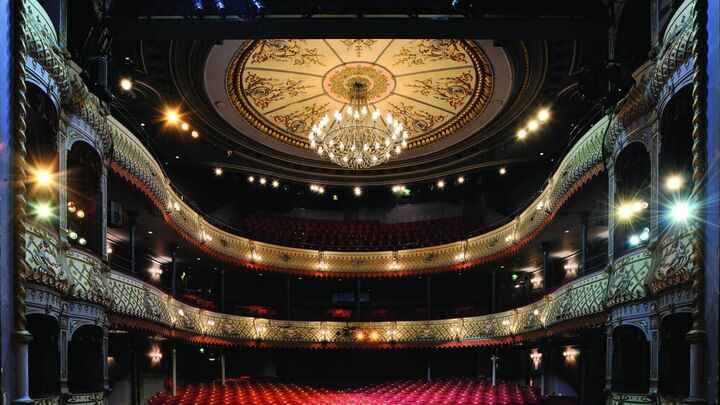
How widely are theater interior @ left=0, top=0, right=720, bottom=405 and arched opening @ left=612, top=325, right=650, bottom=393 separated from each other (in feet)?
0.19

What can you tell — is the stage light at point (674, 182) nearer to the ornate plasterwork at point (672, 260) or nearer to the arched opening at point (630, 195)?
the ornate plasterwork at point (672, 260)

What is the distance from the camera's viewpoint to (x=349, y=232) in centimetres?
2375

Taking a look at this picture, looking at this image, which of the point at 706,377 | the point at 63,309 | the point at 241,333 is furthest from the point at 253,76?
the point at 706,377

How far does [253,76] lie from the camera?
1407 centimetres

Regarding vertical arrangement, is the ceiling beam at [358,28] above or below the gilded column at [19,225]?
above

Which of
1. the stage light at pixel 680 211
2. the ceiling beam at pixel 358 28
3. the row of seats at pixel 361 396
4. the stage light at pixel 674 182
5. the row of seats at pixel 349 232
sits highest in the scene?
the ceiling beam at pixel 358 28

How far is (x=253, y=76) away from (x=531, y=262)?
39.2ft

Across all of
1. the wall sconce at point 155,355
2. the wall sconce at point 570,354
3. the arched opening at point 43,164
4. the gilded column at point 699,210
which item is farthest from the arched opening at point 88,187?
the wall sconce at point 570,354

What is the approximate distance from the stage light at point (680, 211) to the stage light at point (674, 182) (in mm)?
351

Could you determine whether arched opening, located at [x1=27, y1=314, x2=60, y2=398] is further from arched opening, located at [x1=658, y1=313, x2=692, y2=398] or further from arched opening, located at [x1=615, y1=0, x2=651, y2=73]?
arched opening, located at [x1=615, y1=0, x2=651, y2=73]

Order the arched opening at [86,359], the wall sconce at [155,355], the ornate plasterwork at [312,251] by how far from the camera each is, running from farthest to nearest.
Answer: the wall sconce at [155,355], the arched opening at [86,359], the ornate plasterwork at [312,251]

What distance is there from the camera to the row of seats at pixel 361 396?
14062 millimetres

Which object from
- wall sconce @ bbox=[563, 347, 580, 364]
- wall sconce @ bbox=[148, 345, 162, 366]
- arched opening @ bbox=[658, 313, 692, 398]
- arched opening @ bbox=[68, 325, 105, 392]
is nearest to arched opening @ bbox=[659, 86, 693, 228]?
arched opening @ bbox=[658, 313, 692, 398]

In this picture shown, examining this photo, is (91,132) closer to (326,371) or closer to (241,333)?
(241,333)
